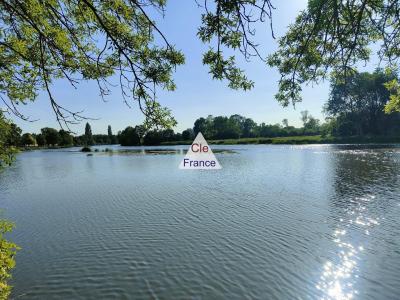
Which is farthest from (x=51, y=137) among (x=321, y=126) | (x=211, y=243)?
(x=211, y=243)

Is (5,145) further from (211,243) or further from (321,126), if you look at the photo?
(321,126)

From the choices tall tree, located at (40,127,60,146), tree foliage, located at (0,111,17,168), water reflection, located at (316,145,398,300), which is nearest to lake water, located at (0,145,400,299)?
water reflection, located at (316,145,398,300)

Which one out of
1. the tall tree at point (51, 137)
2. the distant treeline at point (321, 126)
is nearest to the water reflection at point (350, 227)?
the distant treeline at point (321, 126)

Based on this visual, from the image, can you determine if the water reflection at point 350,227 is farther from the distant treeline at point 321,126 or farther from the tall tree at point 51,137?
the tall tree at point 51,137

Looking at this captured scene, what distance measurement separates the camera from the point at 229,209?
1599 cm

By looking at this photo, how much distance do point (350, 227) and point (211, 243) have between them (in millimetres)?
6373

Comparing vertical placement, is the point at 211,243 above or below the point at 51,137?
below

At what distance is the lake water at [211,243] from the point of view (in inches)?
316

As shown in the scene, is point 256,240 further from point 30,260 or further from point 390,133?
point 390,133

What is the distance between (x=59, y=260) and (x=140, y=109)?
25.8 feet

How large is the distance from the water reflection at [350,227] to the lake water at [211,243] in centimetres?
4

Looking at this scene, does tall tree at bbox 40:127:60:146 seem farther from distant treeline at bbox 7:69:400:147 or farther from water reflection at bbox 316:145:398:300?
water reflection at bbox 316:145:398:300

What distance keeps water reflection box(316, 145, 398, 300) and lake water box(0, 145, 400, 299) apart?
4 centimetres

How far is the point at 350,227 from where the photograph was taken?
12.6m
